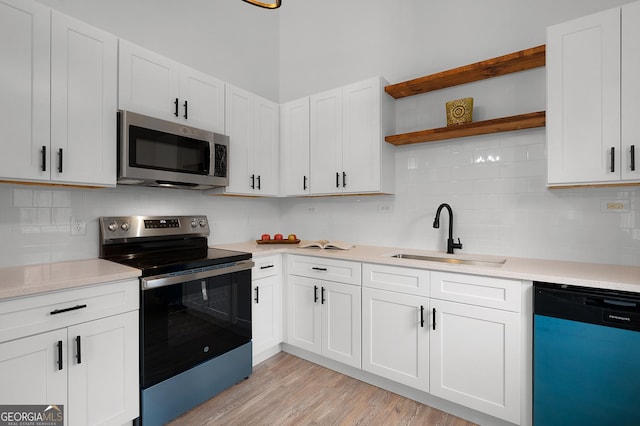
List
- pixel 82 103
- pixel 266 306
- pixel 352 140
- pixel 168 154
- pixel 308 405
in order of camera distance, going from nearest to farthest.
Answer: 1. pixel 82 103
2. pixel 308 405
3. pixel 168 154
4. pixel 266 306
5. pixel 352 140

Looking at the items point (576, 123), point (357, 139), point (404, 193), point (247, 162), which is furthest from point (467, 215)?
point (247, 162)

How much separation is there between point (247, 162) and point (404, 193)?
1.48 metres

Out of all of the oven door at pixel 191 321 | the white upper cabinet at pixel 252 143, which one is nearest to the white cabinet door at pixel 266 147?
the white upper cabinet at pixel 252 143

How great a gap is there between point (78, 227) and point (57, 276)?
63 cm

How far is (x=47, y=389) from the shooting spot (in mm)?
1455

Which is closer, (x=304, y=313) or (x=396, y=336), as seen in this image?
(x=396, y=336)

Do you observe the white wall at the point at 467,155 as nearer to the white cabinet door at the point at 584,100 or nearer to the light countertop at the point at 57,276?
the white cabinet door at the point at 584,100

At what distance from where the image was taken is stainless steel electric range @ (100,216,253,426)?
1.80 m

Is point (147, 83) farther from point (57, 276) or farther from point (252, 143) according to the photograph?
point (57, 276)

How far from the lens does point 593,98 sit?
172cm

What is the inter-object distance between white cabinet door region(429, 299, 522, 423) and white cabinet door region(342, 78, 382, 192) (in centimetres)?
118

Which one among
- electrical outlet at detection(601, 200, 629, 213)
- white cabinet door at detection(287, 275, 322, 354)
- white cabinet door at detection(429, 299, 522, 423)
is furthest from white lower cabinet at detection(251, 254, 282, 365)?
electrical outlet at detection(601, 200, 629, 213)

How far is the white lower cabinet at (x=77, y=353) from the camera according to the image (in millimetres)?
1371

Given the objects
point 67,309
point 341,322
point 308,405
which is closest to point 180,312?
point 67,309
